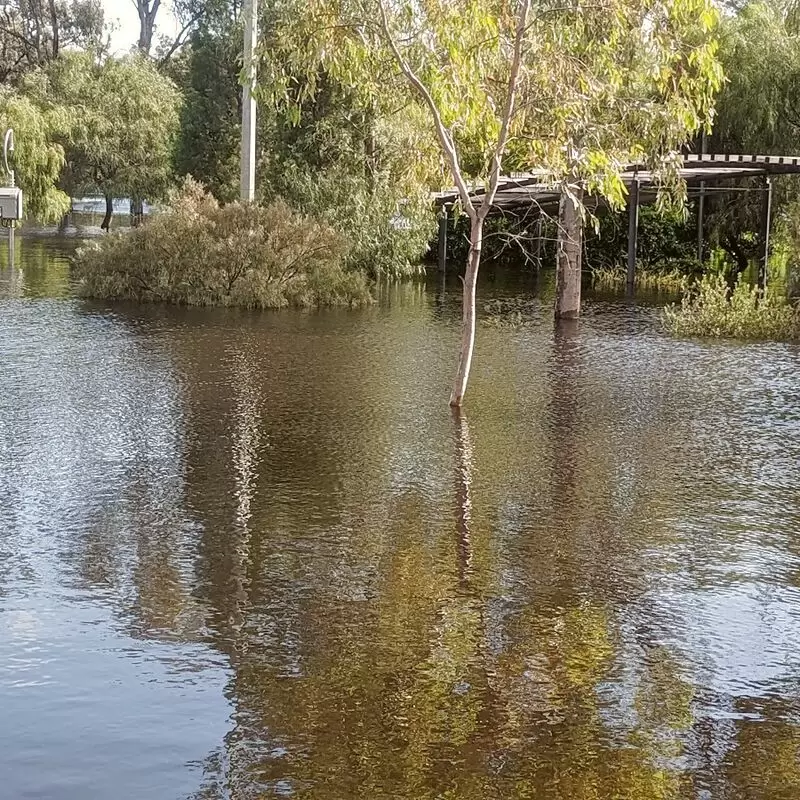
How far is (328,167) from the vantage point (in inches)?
1041

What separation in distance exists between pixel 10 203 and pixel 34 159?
7.32 meters

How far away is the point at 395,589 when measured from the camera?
6914mm

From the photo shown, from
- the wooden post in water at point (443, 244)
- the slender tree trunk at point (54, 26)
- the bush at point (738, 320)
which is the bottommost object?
the bush at point (738, 320)

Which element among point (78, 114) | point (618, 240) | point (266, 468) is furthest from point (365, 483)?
point (78, 114)

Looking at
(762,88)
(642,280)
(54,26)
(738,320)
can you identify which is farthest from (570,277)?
(54,26)

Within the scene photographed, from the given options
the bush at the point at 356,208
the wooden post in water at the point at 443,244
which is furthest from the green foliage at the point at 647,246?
the bush at the point at 356,208

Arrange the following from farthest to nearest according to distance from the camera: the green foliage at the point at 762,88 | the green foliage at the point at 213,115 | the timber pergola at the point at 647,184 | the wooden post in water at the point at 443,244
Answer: the green foliage at the point at 762,88
the wooden post in water at the point at 443,244
the green foliage at the point at 213,115
the timber pergola at the point at 647,184

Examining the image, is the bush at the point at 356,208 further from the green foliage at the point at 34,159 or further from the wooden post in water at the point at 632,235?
the green foliage at the point at 34,159

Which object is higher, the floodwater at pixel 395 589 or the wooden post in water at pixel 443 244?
the wooden post in water at pixel 443 244

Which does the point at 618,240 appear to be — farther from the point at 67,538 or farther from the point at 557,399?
the point at 67,538

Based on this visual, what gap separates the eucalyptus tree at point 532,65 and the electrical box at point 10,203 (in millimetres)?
19721

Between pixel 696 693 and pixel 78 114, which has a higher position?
pixel 78 114

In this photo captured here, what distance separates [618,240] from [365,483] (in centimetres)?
2453

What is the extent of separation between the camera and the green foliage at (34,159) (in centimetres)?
3778
